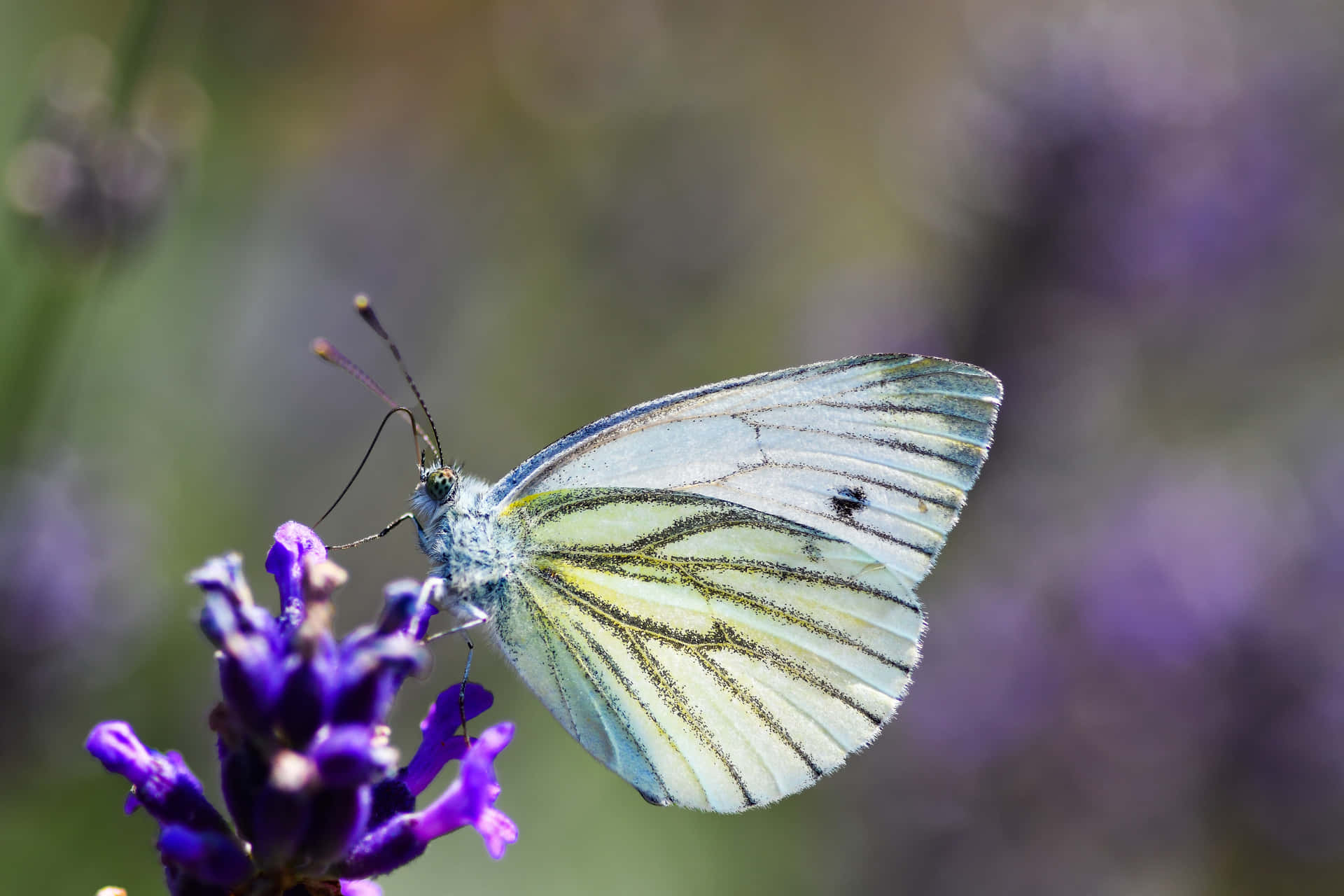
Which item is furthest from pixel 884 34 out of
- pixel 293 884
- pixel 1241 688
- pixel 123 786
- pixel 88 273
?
pixel 293 884

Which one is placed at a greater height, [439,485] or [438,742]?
[439,485]

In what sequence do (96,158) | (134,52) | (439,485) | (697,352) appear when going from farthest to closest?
(697,352)
(96,158)
(134,52)
(439,485)

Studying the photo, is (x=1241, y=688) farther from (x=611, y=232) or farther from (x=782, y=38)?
(x=782, y=38)

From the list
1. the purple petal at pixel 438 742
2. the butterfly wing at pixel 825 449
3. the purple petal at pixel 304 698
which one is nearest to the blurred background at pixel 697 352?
the butterfly wing at pixel 825 449

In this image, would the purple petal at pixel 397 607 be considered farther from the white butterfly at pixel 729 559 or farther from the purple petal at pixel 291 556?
the white butterfly at pixel 729 559

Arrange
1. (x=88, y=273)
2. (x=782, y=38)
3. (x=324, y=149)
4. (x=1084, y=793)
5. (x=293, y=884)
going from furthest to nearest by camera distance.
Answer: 1. (x=782, y=38)
2. (x=324, y=149)
3. (x=1084, y=793)
4. (x=88, y=273)
5. (x=293, y=884)

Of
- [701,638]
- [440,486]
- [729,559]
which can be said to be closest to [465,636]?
[440,486]

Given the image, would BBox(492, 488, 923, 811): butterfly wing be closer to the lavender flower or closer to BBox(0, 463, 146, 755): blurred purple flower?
the lavender flower

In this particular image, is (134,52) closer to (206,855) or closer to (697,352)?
(206,855)
